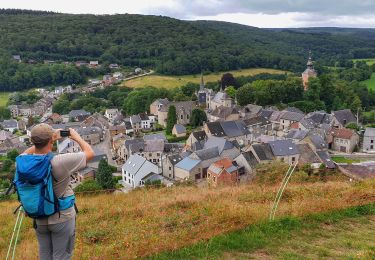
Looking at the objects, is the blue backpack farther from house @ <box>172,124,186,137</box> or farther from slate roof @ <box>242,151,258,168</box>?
house @ <box>172,124,186,137</box>

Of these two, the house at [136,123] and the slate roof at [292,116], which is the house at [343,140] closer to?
the slate roof at [292,116]

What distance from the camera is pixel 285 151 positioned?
35.8 meters

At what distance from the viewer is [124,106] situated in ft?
225

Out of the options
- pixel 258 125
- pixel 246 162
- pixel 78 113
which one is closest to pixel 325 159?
pixel 246 162

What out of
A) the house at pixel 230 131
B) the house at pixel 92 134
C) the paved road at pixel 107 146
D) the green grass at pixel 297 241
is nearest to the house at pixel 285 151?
the house at pixel 230 131

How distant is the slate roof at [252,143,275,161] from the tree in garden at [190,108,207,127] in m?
21.6

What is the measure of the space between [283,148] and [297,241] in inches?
1211

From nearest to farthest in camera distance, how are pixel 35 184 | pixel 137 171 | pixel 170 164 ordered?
pixel 35 184 → pixel 137 171 → pixel 170 164

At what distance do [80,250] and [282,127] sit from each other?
157 feet

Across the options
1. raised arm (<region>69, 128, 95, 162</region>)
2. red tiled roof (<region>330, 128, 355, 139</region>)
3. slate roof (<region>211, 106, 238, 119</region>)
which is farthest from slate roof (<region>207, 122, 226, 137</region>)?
raised arm (<region>69, 128, 95, 162</region>)

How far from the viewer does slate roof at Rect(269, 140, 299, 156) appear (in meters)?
35.6

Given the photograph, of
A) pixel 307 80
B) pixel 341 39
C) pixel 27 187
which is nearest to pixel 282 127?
pixel 307 80

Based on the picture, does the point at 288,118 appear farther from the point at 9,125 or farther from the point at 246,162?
the point at 9,125

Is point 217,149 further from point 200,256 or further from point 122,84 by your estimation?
point 122,84
